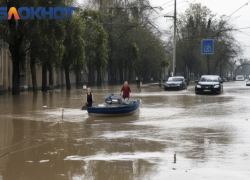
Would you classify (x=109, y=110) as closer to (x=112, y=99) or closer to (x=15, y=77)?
(x=112, y=99)

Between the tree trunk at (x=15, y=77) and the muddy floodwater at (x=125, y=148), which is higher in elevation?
the tree trunk at (x=15, y=77)

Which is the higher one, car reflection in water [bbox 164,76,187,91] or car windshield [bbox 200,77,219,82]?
car windshield [bbox 200,77,219,82]

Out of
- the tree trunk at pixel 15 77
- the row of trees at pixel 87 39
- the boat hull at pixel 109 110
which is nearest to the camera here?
the boat hull at pixel 109 110

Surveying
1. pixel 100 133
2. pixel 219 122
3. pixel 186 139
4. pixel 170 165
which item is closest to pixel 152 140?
pixel 186 139

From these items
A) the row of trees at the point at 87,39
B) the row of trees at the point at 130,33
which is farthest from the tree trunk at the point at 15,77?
the row of trees at the point at 130,33

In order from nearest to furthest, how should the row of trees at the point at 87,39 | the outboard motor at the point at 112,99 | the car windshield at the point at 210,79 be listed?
the outboard motor at the point at 112,99, the row of trees at the point at 87,39, the car windshield at the point at 210,79

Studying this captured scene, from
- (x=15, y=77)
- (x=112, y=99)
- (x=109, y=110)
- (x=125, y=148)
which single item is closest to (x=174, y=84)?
(x=15, y=77)

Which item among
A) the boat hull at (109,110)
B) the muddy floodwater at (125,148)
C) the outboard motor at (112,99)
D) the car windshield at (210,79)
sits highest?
the car windshield at (210,79)

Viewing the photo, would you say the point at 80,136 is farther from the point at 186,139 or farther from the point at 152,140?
the point at 186,139

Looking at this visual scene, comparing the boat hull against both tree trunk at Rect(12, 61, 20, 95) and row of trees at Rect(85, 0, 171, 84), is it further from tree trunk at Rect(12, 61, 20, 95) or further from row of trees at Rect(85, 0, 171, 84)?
row of trees at Rect(85, 0, 171, 84)

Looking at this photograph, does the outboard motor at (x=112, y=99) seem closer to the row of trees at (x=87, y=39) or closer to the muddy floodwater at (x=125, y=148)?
the muddy floodwater at (x=125, y=148)

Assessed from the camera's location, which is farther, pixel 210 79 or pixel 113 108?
pixel 210 79

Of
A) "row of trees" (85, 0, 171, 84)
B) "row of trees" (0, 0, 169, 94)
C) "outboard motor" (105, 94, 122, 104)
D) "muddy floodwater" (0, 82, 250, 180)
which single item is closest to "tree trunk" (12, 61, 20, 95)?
"row of trees" (0, 0, 169, 94)

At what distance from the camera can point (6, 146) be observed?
11828mm
